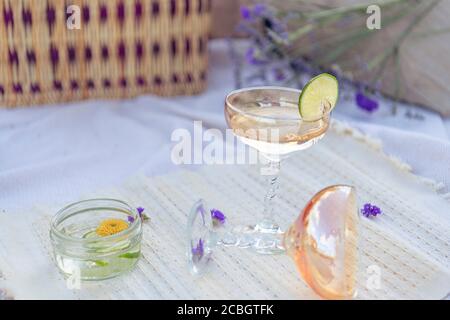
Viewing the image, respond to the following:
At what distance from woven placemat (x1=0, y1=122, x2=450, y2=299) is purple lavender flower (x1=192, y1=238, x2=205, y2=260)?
0.7 inches

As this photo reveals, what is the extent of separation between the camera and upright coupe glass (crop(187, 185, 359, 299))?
0.55 metres

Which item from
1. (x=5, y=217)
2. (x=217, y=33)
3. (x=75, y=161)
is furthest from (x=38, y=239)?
(x=217, y=33)

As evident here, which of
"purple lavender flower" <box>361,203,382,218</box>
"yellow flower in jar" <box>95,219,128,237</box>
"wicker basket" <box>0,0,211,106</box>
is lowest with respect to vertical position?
"purple lavender flower" <box>361,203,382,218</box>

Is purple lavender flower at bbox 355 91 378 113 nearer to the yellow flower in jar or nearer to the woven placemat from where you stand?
the woven placemat

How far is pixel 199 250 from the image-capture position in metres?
0.60

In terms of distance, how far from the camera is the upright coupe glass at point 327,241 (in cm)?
55

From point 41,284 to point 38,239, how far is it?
8 cm

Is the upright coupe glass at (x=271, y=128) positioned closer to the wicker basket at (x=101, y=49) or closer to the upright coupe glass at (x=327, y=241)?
the upright coupe glass at (x=327, y=241)

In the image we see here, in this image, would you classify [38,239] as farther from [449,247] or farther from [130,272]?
[449,247]

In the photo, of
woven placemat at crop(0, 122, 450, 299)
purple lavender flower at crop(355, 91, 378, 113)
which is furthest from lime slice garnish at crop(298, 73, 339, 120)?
purple lavender flower at crop(355, 91, 378, 113)

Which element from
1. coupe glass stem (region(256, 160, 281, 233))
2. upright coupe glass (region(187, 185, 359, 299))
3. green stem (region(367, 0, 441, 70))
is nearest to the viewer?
upright coupe glass (region(187, 185, 359, 299))

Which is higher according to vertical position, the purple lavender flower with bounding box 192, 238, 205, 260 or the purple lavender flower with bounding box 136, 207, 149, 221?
the purple lavender flower with bounding box 192, 238, 205, 260

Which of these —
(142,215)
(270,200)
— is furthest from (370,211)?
(142,215)

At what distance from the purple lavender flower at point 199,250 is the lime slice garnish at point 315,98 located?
146 mm
